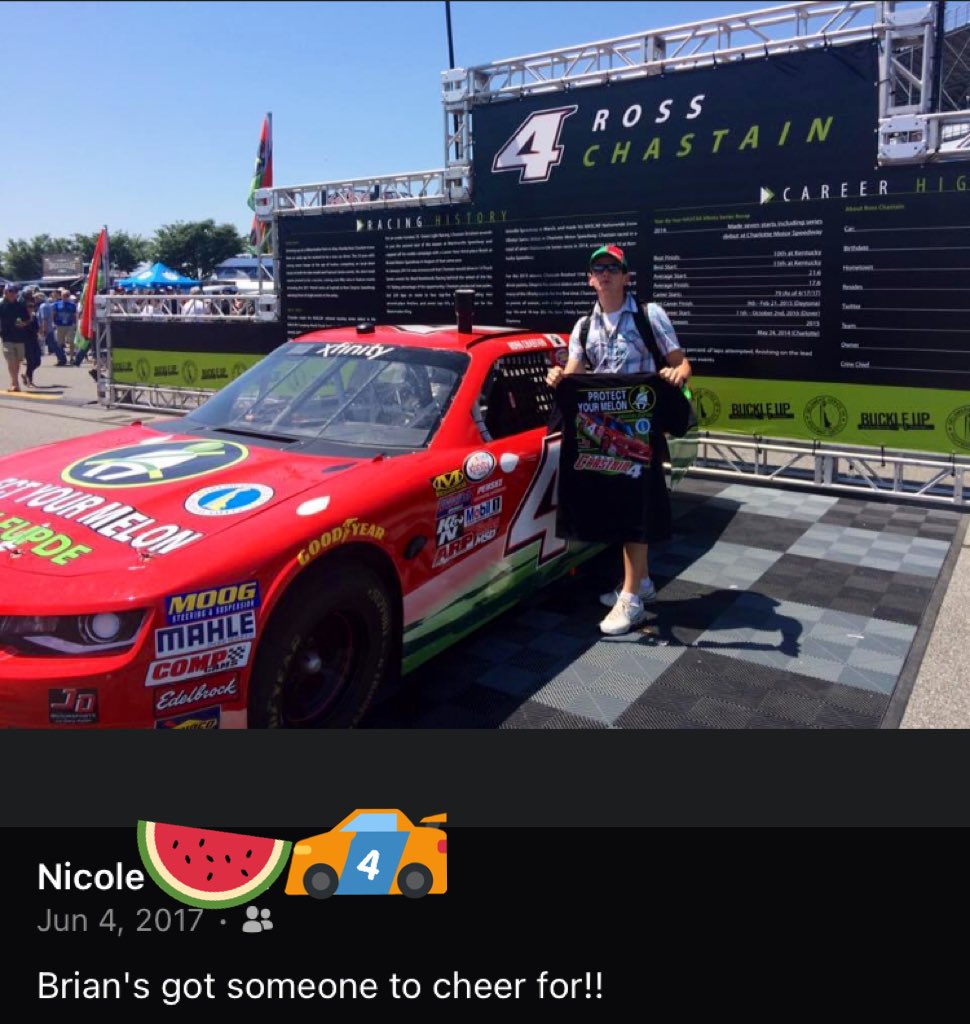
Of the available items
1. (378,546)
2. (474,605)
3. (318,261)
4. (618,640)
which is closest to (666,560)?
(618,640)

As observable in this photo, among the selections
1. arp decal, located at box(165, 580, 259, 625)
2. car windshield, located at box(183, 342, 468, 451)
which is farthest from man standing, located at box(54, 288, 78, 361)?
arp decal, located at box(165, 580, 259, 625)

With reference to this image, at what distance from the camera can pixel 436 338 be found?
430 centimetres

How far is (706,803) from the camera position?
1.29 meters

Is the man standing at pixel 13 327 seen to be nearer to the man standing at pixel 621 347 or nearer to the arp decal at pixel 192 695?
the man standing at pixel 621 347

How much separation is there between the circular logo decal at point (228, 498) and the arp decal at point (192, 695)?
59 centimetres

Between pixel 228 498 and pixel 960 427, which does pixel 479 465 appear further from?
pixel 960 427

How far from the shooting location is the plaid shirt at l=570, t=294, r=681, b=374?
4.09m

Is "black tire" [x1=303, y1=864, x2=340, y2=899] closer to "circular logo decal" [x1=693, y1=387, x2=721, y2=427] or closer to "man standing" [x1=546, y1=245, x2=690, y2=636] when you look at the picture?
"man standing" [x1=546, y1=245, x2=690, y2=636]

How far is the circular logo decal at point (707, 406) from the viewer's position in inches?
289

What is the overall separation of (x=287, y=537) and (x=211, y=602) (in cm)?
34

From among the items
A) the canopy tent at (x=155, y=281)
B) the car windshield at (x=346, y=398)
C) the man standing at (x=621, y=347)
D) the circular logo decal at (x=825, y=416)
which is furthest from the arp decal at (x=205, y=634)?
the canopy tent at (x=155, y=281)

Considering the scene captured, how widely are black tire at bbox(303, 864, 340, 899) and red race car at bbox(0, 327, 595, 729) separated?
4.10 feet

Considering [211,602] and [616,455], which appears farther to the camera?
[616,455]

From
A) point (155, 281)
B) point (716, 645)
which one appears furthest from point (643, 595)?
point (155, 281)
